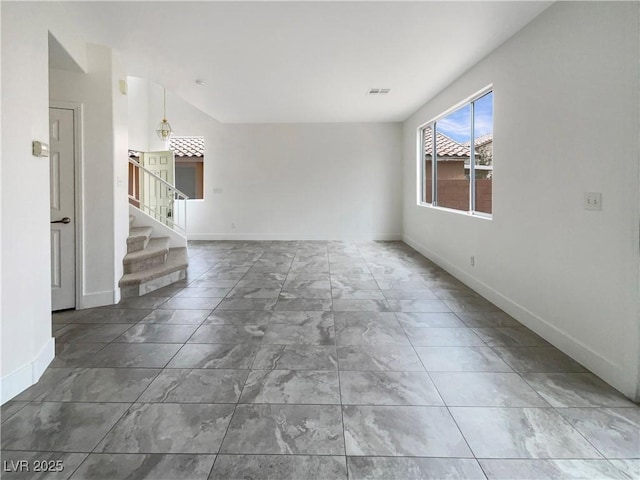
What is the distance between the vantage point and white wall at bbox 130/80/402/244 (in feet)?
28.1

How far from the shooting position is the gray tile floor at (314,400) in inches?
60.7

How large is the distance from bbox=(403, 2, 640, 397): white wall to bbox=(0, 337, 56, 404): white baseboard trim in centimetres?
363

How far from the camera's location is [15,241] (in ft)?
6.89

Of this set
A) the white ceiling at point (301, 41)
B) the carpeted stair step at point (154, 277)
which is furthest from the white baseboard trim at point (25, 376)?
the white ceiling at point (301, 41)

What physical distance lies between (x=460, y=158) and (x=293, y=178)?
447cm

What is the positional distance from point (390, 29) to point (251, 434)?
3648 millimetres

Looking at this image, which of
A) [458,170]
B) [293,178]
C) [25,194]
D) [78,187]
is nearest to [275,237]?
[293,178]

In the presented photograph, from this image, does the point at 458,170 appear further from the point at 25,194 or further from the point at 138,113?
the point at 138,113

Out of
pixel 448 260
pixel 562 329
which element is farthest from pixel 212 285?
pixel 562 329

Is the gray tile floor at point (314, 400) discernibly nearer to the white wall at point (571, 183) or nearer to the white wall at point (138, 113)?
the white wall at point (571, 183)

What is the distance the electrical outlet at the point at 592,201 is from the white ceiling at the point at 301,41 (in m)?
1.65

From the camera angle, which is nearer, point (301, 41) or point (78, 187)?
point (78, 187)

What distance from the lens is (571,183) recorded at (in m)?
2.60

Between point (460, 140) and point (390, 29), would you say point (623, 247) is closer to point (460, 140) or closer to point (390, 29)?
point (390, 29)
